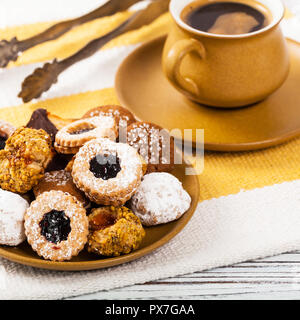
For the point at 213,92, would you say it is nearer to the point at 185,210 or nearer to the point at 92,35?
the point at 185,210

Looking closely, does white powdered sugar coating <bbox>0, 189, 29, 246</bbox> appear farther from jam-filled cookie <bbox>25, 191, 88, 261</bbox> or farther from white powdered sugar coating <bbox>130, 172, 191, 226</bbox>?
white powdered sugar coating <bbox>130, 172, 191, 226</bbox>

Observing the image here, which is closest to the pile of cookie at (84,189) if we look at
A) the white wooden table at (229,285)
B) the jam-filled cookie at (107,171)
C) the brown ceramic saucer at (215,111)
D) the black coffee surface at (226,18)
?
the jam-filled cookie at (107,171)

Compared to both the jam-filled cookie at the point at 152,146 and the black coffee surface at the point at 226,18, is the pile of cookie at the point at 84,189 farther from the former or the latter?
the black coffee surface at the point at 226,18

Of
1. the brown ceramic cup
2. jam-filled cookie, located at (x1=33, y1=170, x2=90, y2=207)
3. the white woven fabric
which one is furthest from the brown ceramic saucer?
jam-filled cookie, located at (x1=33, y1=170, x2=90, y2=207)

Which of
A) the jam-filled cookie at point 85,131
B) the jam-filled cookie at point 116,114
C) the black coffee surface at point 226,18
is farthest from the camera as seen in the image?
the black coffee surface at point 226,18

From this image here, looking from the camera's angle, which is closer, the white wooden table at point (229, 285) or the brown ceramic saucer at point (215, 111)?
the white wooden table at point (229, 285)

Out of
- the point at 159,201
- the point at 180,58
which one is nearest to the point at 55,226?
the point at 159,201

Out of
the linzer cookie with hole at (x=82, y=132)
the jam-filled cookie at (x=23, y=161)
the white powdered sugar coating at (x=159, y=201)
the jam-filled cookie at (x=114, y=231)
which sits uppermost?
the jam-filled cookie at (x=23, y=161)
